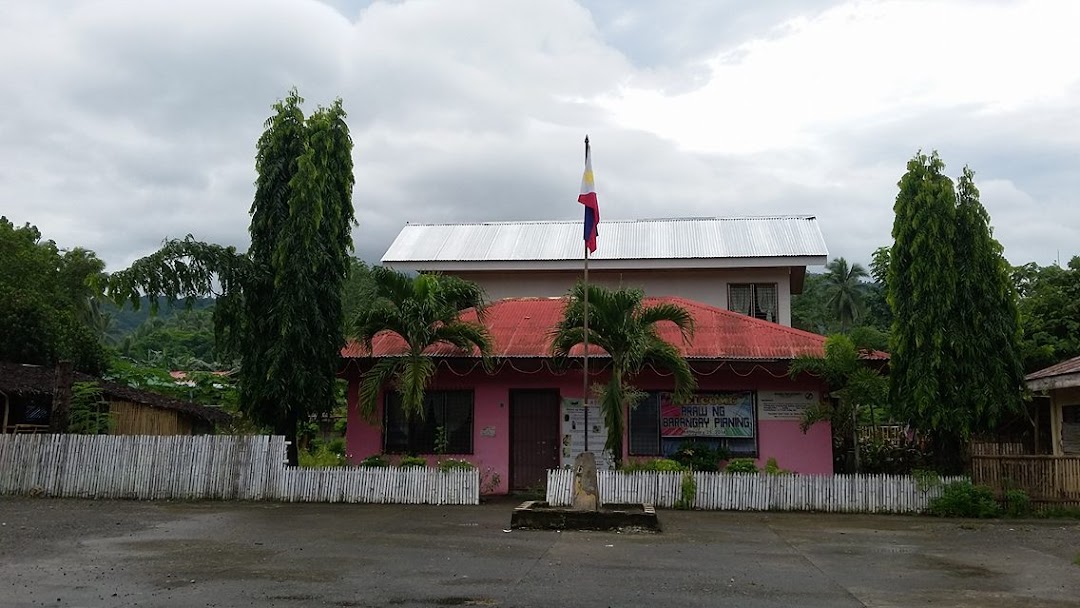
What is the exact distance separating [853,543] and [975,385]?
517 centimetres

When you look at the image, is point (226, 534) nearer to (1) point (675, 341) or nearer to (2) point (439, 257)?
(1) point (675, 341)

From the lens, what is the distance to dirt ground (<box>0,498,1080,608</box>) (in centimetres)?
761

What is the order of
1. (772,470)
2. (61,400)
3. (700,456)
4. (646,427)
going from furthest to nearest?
(646,427), (700,456), (61,400), (772,470)

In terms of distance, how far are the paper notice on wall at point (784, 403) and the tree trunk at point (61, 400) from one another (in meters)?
13.3

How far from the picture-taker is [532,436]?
1805cm

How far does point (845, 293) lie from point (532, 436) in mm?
50117

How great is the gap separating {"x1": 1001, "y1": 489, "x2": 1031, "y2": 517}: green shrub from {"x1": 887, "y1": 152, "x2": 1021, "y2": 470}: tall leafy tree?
3.77ft

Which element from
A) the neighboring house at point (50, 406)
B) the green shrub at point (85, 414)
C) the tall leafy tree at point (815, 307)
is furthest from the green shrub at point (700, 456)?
the tall leafy tree at point (815, 307)

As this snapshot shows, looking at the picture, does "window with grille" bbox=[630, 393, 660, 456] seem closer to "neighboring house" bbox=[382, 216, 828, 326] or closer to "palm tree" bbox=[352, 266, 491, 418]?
"palm tree" bbox=[352, 266, 491, 418]

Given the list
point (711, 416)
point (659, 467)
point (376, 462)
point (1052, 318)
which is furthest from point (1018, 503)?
point (1052, 318)

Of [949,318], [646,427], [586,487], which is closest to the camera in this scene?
[586,487]

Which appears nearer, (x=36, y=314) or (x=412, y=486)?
(x=412, y=486)

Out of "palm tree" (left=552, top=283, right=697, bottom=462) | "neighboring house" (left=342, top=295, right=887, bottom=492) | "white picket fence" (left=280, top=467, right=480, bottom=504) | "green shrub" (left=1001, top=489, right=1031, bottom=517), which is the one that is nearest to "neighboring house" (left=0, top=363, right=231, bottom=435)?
"neighboring house" (left=342, top=295, right=887, bottom=492)

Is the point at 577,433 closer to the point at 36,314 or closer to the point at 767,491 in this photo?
the point at 767,491
